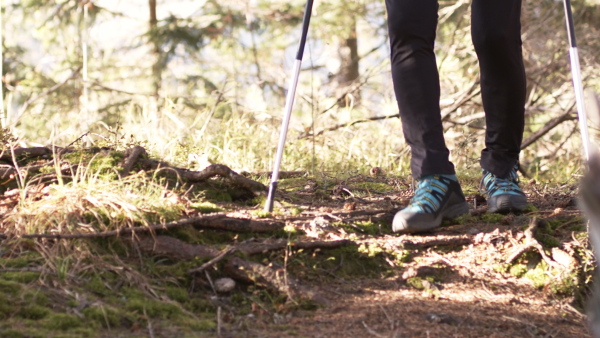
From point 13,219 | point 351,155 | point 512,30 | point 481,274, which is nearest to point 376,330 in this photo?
point 481,274

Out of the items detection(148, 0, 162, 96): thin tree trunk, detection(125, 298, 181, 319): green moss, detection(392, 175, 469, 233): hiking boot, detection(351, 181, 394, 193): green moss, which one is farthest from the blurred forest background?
detection(125, 298, 181, 319): green moss

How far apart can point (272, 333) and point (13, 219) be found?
1179 millimetres

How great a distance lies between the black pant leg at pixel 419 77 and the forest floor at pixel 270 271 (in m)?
0.35

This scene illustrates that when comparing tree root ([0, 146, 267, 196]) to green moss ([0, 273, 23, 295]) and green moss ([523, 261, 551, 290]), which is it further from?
green moss ([523, 261, 551, 290])

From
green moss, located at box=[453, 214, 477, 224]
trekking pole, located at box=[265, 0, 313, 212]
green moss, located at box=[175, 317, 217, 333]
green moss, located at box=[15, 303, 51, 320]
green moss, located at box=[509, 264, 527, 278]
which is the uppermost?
trekking pole, located at box=[265, 0, 313, 212]

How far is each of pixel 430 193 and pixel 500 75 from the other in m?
0.78

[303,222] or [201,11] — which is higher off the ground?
[201,11]

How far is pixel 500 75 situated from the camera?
3500 mm

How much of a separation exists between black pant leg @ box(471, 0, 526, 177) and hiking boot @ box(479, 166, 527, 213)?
4cm

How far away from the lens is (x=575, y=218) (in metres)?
3.38

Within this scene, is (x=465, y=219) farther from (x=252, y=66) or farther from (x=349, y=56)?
(x=252, y=66)

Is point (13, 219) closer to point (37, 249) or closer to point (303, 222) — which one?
point (37, 249)

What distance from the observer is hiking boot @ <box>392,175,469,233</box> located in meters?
3.07

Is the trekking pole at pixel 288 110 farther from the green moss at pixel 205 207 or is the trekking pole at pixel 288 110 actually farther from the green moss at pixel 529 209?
the green moss at pixel 529 209
